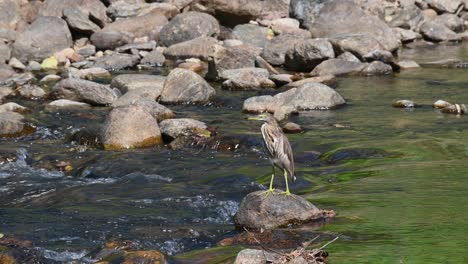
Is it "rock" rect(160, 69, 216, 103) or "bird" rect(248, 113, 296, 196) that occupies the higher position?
"bird" rect(248, 113, 296, 196)

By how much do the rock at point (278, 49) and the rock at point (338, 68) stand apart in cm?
151

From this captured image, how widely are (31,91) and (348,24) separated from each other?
1071 cm

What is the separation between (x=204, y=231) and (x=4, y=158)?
5.95m

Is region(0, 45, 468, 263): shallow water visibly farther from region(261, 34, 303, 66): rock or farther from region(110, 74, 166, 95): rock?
region(261, 34, 303, 66): rock

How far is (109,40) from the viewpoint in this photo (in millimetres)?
27328

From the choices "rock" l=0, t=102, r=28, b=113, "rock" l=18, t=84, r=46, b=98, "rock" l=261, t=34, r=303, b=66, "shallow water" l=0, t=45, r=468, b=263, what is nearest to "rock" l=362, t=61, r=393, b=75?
"rock" l=261, t=34, r=303, b=66

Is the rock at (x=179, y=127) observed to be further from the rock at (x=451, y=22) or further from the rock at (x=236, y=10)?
the rock at (x=451, y=22)

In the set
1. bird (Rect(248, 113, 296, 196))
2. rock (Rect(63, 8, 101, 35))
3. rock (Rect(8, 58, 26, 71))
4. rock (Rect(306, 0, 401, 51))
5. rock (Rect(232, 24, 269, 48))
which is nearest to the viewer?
bird (Rect(248, 113, 296, 196))

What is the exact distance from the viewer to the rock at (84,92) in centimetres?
1940

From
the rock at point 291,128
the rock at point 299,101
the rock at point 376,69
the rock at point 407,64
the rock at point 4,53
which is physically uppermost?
the rock at point 291,128

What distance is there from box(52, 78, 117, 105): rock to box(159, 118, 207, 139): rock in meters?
3.97

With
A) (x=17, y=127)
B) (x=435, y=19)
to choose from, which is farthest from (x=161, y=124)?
(x=435, y=19)

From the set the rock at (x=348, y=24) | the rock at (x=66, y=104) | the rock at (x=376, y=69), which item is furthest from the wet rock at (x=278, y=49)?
the rock at (x=66, y=104)

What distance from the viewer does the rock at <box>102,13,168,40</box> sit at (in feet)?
94.3
